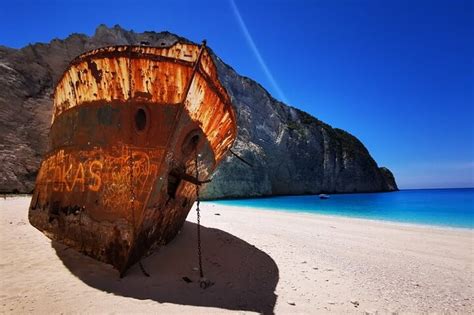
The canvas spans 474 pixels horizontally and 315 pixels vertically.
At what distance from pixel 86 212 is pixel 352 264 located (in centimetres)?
412

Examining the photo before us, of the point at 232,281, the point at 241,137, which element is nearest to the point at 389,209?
the point at 241,137

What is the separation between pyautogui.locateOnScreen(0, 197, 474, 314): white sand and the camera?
285 cm

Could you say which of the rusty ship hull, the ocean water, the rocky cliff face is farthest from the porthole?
the ocean water

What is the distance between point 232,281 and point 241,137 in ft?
109

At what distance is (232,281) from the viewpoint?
3578 millimetres

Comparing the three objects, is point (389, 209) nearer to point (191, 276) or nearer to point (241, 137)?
point (241, 137)

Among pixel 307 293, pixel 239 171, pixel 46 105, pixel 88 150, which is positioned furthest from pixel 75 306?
pixel 239 171

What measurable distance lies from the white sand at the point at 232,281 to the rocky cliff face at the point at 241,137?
1097 centimetres

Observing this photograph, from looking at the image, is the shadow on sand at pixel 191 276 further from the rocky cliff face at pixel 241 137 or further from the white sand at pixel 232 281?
the rocky cliff face at pixel 241 137

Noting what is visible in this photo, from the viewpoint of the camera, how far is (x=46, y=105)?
2639 cm

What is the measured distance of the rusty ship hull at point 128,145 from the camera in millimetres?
3434

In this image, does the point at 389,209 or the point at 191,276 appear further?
the point at 389,209

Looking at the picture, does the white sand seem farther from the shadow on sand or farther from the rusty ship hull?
the rusty ship hull

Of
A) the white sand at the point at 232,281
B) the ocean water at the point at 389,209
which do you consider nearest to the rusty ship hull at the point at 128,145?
the white sand at the point at 232,281
